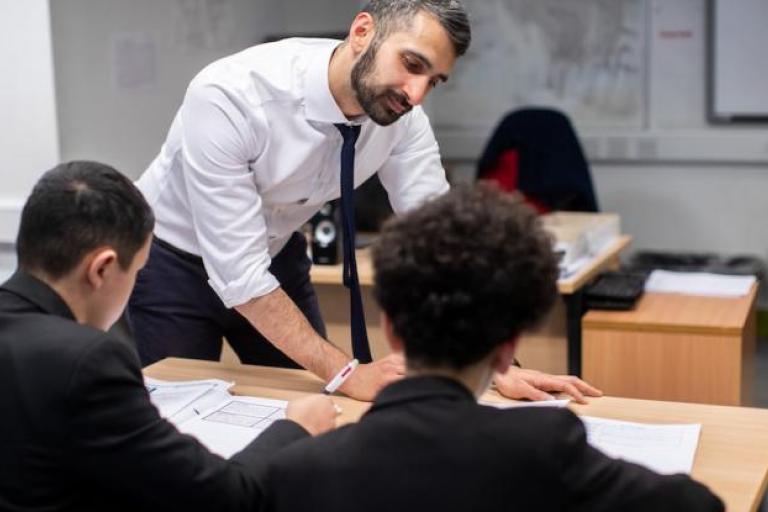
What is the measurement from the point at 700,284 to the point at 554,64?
6.55 ft

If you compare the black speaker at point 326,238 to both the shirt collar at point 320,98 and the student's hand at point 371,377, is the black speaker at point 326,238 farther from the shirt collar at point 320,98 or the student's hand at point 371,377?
the student's hand at point 371,377

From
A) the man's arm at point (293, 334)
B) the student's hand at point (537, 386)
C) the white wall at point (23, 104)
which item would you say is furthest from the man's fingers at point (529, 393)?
the white wall at point (23, 104)

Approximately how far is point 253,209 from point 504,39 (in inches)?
139

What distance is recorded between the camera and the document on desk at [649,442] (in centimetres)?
160

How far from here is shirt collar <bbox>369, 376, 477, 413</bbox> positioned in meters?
1.14

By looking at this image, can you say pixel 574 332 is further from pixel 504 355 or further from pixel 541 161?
pixel 504 355

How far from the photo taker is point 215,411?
1.86m

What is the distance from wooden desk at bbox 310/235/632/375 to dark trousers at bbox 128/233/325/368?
0.72 m

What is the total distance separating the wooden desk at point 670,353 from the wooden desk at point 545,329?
47 mm

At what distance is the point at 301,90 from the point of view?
207 cm

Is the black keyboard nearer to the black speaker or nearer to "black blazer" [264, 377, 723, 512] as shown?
the black speaker

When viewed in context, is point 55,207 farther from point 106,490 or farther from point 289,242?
point 289,242

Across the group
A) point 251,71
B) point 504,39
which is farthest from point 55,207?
point 504,39

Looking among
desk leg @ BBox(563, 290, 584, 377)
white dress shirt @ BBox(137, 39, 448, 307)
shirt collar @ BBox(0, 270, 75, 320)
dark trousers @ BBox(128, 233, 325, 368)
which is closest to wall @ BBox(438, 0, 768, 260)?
desk leg @ BBox(563, 290, 584, 377)
